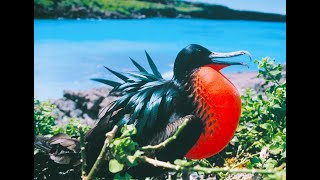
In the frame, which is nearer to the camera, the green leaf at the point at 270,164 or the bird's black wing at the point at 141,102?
the green leaf at the point at 270,164

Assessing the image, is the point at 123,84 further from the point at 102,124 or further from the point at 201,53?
the point at 201,53

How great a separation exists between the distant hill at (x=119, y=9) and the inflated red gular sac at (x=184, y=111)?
1.87 ft

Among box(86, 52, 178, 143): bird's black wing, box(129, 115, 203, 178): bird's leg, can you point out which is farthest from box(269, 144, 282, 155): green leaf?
box(86, 52, 178, 143): bird's black wing

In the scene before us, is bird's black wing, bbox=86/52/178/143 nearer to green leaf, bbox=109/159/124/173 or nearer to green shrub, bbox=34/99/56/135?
green leaf, bbox=109/159/124/173

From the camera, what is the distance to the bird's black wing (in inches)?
101

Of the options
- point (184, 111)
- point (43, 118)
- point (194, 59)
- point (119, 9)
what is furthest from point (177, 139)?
point (119, 9)

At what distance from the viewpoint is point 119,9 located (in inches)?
129

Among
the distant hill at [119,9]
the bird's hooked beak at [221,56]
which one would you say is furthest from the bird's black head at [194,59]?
the distant hill at [119,9]

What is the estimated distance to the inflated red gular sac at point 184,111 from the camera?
8.36ft

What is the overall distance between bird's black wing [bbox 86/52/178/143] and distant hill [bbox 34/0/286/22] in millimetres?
551

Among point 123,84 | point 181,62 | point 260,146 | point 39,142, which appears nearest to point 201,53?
point 181,62

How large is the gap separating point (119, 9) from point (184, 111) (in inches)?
37.6

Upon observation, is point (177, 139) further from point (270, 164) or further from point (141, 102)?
point (270, 164)

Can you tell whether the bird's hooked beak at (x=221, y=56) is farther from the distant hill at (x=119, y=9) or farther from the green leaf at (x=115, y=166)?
the green leaf at (x=115, y=166)
